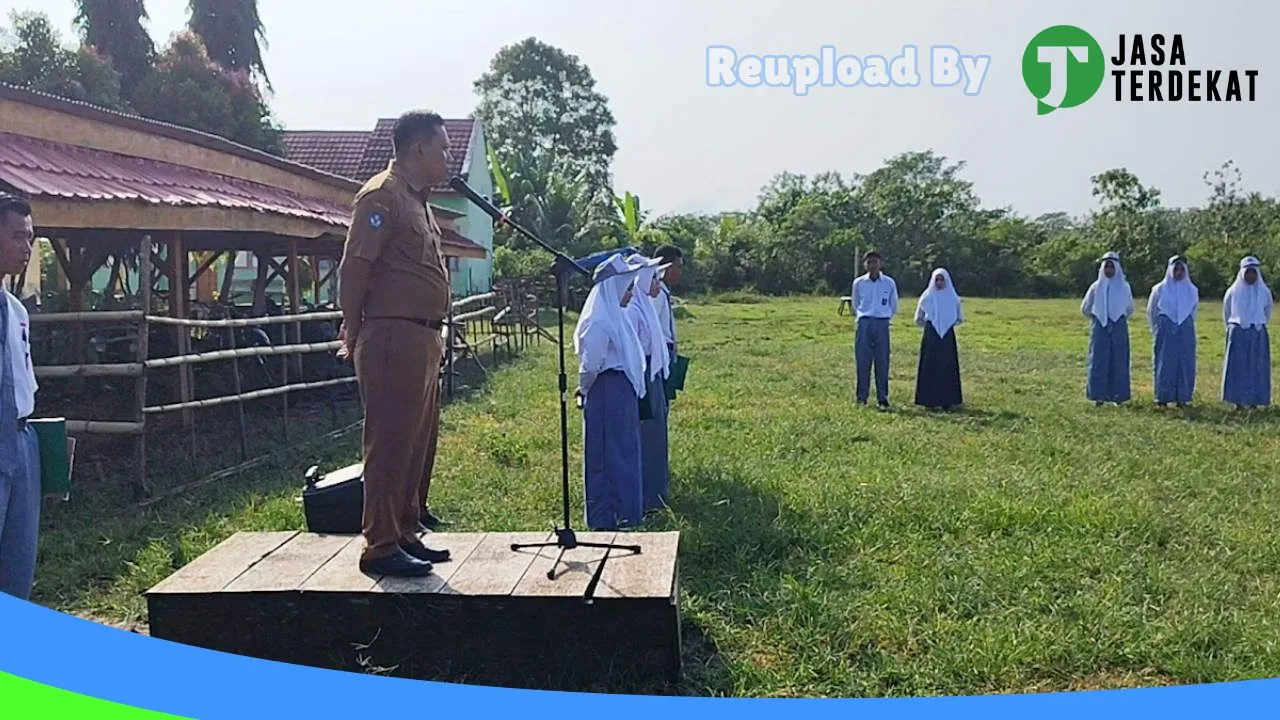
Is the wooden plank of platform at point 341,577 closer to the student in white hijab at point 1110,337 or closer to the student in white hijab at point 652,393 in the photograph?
the student in white hijab at point 652,393

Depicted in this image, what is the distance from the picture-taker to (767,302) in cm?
1914

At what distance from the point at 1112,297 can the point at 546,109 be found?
4680 millimetres

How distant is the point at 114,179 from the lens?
5902 mm

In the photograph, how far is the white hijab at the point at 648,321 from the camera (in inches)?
199

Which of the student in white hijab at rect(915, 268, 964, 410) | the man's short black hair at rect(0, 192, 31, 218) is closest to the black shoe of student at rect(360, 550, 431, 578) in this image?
the man's short black hair at rect(0, 192, 31, 218)

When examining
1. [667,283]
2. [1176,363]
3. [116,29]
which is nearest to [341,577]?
[667,283]

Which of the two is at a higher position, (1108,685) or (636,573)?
(636,573)

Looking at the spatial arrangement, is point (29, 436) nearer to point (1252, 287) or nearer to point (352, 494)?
point (352, 494)

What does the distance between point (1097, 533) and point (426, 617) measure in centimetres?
289

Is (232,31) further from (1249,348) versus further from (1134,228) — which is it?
(1134,228)

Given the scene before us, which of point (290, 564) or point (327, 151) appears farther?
point (327, 151)

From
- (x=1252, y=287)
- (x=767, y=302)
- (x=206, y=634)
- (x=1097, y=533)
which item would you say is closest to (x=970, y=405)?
(x=1252, y=287)

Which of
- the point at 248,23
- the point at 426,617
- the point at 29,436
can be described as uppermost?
the point at 248,23

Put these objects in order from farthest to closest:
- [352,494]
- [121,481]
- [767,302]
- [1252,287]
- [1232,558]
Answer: [767,302], [1252,287], [121,481], [1232,558], [352,494]
